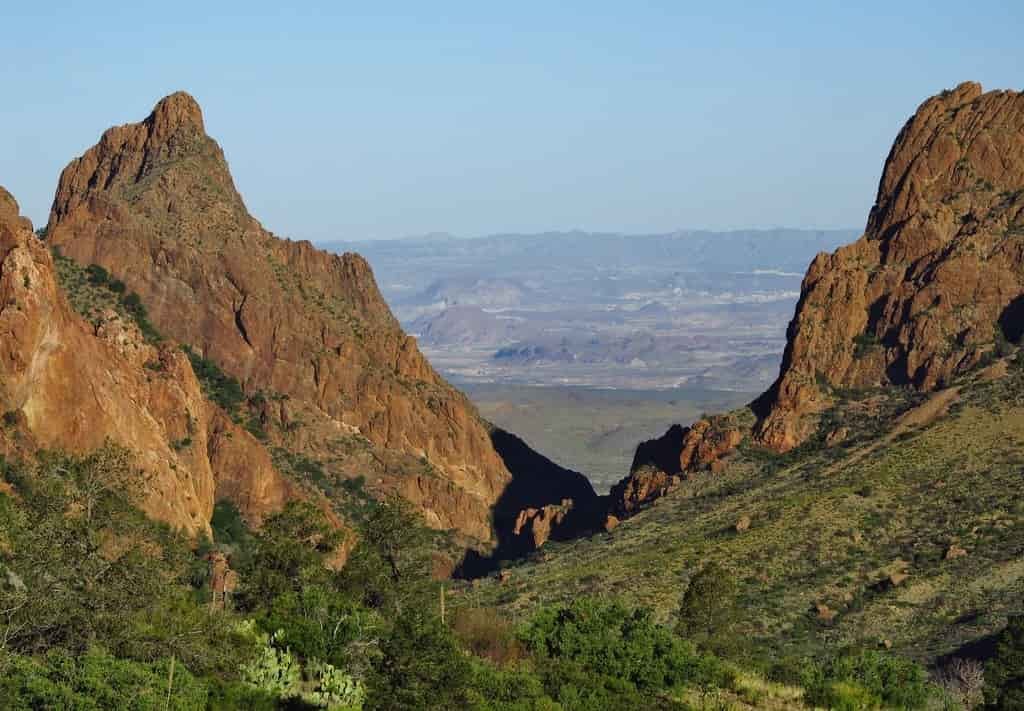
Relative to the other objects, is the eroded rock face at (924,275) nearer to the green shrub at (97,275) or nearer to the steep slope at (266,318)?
the steep slope at (266,318)

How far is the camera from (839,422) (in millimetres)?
126688

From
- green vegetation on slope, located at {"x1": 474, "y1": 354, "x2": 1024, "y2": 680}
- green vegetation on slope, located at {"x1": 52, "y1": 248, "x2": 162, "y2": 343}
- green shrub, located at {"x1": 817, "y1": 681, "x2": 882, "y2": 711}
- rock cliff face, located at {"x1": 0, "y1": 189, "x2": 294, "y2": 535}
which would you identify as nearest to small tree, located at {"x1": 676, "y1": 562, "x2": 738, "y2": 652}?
green vegetation on slope, located at {"x1": 474, "y1": 354, "x2": 1024, "y2": 680}

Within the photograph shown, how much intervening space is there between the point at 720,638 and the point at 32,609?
3531cm

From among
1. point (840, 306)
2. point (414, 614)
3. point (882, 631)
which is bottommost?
point (882, 631)

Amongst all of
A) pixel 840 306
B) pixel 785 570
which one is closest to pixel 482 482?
pixel 840 306

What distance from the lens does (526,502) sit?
6127 inches

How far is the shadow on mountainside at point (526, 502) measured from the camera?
13788cm

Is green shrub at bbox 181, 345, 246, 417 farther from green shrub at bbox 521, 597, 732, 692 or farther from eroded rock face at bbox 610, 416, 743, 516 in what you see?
green shrub at bbox 521, 597, 732, 692

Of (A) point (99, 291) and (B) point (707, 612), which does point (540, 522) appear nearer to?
(A) point (99, 291)

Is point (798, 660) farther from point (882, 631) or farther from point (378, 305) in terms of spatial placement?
point (378, 305)

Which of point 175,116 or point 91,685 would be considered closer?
point 91,685

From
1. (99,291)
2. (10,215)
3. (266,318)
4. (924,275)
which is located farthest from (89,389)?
(924,275)

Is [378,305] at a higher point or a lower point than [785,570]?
higher

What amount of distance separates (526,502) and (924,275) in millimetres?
42227
